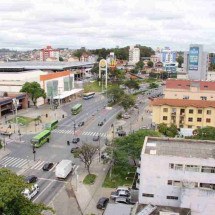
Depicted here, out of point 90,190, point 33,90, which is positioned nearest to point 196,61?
point 33,90

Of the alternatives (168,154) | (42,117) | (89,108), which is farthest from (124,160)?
(89,108)

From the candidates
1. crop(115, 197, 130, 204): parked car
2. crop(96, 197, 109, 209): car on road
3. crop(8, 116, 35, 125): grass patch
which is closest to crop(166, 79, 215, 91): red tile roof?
crop(8, 116, 35, 125): grass patch

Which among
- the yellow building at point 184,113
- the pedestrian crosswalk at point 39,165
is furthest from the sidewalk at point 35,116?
the yellow building at point 184,113

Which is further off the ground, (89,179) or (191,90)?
(191,90)

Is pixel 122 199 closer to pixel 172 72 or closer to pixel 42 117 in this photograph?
pixel 42 117

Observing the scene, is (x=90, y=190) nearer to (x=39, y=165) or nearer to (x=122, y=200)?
(x=122, y=200)

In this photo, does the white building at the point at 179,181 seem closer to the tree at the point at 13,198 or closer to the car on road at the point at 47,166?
the tree at the point at 13,198

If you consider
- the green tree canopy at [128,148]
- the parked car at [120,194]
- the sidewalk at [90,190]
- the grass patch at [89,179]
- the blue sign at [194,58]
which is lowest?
the sidewalk at [90,190]
